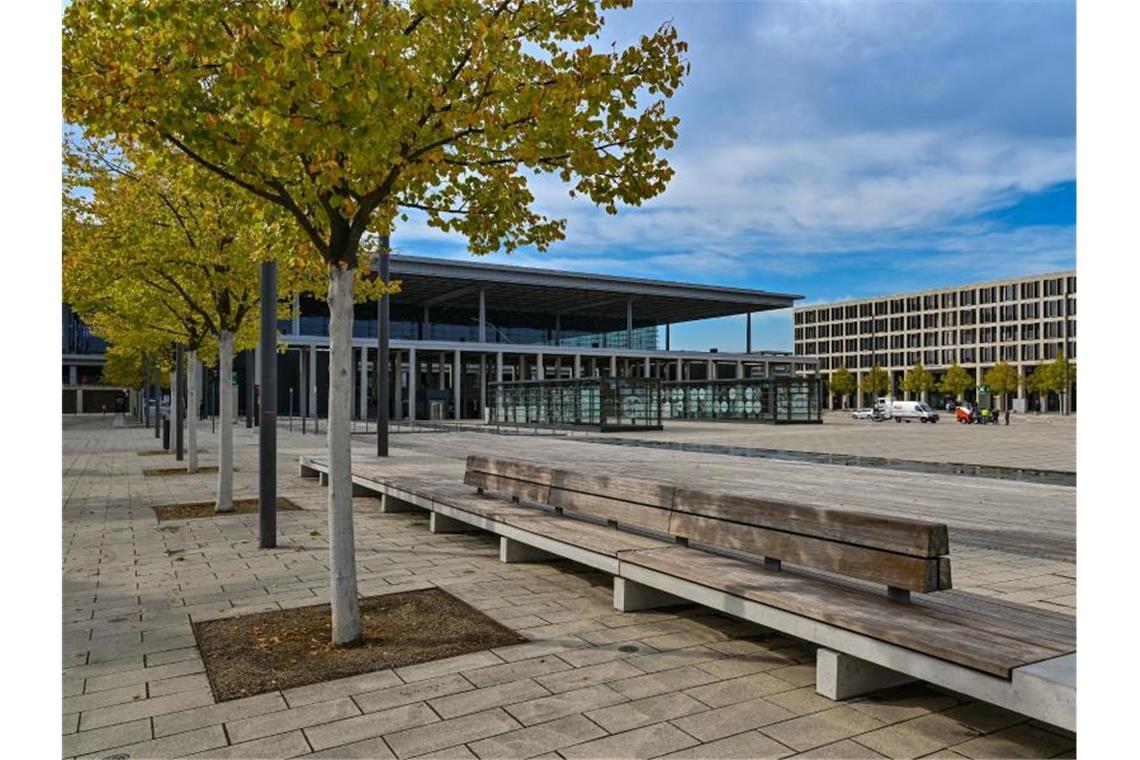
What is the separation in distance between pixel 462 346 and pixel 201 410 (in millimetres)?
24725

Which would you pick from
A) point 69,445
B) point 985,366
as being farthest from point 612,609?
point 985,366

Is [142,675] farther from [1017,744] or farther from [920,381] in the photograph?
[920,381]

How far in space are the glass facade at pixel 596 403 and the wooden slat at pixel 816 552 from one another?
29.8 m

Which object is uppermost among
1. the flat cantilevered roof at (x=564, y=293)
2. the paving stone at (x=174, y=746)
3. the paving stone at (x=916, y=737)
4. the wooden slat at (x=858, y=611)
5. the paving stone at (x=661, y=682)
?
the flat cantilevered roof at (x=564, y=293)

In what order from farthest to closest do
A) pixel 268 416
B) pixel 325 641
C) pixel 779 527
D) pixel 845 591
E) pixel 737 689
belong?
1. pixel 268 416
2. pixel 325 641
3. pixel 779 527
4. pixel 845 591
5. pixel 737 689

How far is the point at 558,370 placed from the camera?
67125mm

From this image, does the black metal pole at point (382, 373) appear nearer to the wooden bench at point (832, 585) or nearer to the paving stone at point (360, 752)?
the wooden bench at point (832, 585)

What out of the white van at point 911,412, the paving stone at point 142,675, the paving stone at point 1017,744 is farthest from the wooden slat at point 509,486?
the white van at point 911,412

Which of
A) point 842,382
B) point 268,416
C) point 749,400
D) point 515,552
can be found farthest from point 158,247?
point 842,382

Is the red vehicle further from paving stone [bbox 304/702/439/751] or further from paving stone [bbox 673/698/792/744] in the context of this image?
paving stone [bbox 304/702/439/751]

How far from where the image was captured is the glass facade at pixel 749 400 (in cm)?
4447

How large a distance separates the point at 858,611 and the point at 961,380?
103769 mm

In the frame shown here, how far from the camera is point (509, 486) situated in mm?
8281

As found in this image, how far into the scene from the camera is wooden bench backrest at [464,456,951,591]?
4023 millimetres
